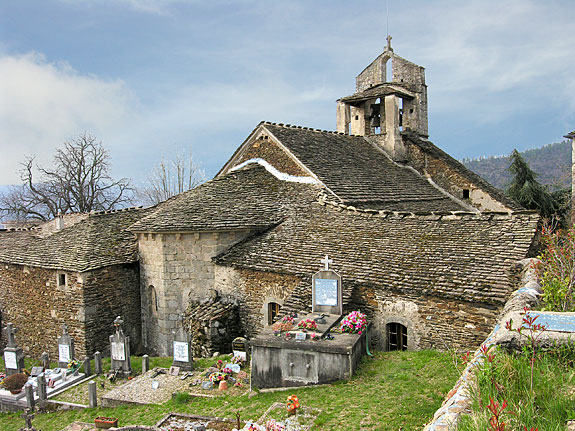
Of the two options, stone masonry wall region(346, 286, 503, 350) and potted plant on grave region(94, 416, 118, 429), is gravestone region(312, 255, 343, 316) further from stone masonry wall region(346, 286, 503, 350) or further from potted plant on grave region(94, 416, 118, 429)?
potted plant on grave region(94, 416, 118, 429)

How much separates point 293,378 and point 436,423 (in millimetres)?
5145

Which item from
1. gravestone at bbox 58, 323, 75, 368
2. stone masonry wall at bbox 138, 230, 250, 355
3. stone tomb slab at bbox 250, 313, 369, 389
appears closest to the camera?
stone tomb slab at bbox 250, 313, 369, 389

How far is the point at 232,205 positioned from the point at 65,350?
257 inches

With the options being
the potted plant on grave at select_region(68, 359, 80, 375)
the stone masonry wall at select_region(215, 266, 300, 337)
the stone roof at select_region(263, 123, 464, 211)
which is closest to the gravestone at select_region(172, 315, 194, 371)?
the stone masonry wall at select_region(215, 266, 300, 337)

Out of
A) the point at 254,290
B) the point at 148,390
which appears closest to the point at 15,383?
the point at 148,390

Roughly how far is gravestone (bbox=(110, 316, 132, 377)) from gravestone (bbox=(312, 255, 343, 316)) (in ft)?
18.0

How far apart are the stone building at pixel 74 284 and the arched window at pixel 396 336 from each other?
353 inches

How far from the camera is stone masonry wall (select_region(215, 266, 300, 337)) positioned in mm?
12836

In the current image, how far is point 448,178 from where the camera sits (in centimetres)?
2188

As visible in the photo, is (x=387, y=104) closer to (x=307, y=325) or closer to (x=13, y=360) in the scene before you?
(x=307, y=325)

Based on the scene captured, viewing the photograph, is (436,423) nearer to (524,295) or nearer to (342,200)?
(524,295)

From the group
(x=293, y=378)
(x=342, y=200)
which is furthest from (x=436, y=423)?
(x=342, y=200)

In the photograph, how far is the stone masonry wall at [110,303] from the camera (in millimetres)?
14742

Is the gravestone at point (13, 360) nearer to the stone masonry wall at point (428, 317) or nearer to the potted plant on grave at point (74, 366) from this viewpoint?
the potted plant on grave at point (74, 366)
